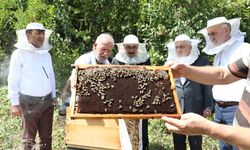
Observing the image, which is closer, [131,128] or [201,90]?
[131,128]

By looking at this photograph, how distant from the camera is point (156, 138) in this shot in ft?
21.6

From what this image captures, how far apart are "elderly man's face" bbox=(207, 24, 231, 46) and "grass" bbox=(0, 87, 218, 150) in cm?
215

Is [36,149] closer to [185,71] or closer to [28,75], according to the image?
[28,75]

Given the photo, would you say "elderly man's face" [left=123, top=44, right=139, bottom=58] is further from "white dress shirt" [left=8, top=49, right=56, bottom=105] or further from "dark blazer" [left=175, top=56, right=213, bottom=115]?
"white dress shirt" [left=8, top=49, right=56, bottom=105]

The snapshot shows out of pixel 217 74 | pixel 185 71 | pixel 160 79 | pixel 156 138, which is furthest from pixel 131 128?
pixel 156 138

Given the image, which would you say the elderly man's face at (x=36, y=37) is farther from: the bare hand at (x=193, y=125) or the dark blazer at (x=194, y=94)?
the bare hand at (x=193, y=125)

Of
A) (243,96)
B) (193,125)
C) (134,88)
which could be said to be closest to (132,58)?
(134,88)

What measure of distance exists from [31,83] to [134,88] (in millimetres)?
1985

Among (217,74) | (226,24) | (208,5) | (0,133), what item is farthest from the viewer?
(208,5)

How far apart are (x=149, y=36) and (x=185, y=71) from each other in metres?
5.19

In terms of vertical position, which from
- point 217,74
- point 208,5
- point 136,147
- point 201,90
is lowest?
point 136,147

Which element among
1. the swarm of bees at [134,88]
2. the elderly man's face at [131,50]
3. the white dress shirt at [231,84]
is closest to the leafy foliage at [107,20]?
the elderly man's face at [131,50]

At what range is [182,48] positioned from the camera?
16.8 feet

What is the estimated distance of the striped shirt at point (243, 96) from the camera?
7.82ft
